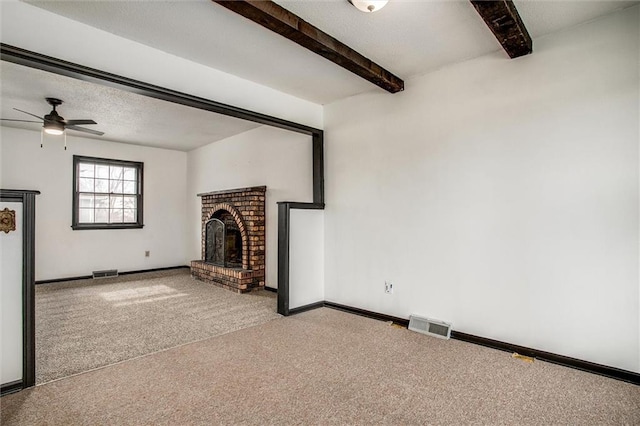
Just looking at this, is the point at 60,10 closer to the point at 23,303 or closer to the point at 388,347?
the point at 23,303

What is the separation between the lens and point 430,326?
3254mm

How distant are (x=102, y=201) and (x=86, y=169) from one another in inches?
24.7

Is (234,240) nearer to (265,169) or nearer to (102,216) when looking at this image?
(265,169)

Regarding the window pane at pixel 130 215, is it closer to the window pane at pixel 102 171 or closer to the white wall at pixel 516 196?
the window pane at pixel 102 171

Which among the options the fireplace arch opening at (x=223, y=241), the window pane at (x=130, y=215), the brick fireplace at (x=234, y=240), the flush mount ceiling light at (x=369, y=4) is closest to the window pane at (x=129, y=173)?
the window pane at (x=130, y=215)

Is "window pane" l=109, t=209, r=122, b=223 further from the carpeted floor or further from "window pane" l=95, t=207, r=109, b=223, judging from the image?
the carpeted floor

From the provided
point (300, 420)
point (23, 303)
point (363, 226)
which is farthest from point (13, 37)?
point (363, 226)

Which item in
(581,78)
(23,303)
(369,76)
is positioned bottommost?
(23,303)

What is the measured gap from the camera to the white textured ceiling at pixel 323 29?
2287 mm

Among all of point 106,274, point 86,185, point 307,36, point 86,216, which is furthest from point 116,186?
point 307,36

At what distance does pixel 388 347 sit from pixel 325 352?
56cm

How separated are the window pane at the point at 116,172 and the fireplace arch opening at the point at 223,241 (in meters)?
2.05

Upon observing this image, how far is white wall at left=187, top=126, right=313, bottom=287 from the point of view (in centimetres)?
470

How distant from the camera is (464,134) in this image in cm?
311
